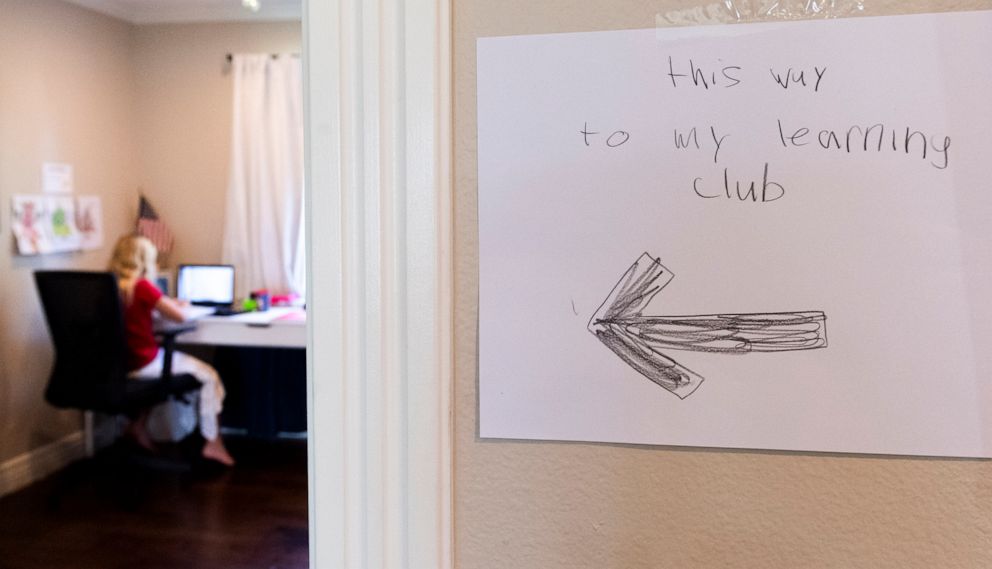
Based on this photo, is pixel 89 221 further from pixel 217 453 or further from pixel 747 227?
pixel 747 227

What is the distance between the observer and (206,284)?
155 inches

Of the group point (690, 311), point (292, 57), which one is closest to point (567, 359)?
point (690, 311)

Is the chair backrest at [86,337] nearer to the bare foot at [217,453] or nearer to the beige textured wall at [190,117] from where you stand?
the bare foot at [217,453]

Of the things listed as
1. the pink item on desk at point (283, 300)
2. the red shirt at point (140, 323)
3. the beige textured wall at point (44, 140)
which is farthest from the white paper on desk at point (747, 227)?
the pink item on desk at point (283, 300)

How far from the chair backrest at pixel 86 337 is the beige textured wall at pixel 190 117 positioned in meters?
1.09

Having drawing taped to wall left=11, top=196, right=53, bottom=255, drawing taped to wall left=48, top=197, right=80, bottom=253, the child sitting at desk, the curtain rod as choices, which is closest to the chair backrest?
the child sitting at desk

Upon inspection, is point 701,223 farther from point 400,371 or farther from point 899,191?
point 400,371

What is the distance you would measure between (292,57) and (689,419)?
3824mm

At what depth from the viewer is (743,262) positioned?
500 millimetres

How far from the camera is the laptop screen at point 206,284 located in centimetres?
391

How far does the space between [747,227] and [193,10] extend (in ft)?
13.6

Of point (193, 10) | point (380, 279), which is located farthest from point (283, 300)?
point (380, 279)

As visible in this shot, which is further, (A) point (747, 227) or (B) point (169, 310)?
(B) point (169, 310)

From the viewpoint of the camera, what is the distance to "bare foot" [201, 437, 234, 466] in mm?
3463
